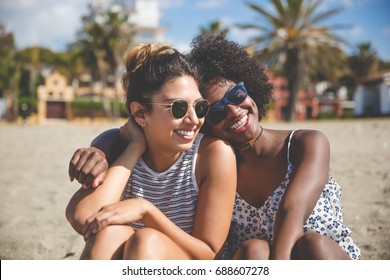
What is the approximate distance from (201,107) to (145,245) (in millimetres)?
756

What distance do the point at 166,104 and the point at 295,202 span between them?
0.79 meters

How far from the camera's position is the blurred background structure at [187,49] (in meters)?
20.5

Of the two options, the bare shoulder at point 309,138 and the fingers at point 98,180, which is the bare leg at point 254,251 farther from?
the fingers at point 98,180

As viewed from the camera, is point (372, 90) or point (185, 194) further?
point (372, 90)

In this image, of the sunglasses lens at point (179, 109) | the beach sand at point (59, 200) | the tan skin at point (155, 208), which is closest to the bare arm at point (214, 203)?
the tan skin at point (155, 208)

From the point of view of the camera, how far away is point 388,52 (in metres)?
3.34

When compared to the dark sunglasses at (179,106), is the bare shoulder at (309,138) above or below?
below

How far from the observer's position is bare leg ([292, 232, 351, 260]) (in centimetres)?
181

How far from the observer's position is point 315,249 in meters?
1.81

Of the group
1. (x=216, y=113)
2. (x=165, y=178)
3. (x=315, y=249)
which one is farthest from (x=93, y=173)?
(x=315, y=249)

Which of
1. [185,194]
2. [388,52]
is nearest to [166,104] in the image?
[185,194]

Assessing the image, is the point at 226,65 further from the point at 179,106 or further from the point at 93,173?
the point at 93,173

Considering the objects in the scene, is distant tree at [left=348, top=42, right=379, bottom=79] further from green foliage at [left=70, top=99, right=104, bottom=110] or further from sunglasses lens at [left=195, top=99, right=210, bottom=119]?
sunglasses lens at [left=195, top=99, right=210, bottom=119]
